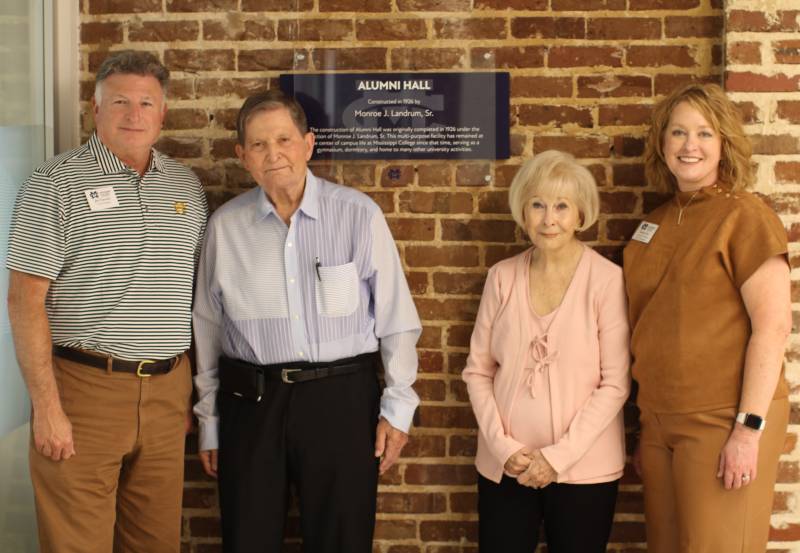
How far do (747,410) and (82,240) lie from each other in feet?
6.92

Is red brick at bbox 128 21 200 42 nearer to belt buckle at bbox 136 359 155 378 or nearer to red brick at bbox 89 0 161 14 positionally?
red brick at bbox 89 0 161 14

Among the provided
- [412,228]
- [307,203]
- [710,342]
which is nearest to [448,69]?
[412,228]

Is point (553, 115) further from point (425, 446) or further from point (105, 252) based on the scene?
point (105, 252)

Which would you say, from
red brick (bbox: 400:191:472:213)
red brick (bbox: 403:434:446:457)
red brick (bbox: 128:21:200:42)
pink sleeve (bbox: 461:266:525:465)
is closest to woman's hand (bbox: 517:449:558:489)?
pink sleeve (bbox: 461:266:525:465)

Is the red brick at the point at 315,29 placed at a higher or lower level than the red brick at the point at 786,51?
higher

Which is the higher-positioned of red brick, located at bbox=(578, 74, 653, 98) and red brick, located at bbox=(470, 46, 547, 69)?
red brick, located at bbox=(470, 46, 547, 69)

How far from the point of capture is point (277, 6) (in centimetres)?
280

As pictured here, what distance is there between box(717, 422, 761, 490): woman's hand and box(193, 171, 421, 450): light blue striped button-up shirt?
101cm

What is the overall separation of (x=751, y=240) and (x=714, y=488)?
76 centimetres

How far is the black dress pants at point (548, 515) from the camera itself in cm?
238

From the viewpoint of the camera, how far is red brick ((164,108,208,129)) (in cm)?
285

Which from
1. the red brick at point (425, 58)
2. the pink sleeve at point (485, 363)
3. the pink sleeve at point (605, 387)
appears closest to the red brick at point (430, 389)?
the pink sleeve at point (485, 363)

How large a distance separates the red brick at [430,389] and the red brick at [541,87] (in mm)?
1139

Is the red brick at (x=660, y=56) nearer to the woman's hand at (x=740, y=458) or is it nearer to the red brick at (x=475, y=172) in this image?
the red brick at (x=475, y=172)
